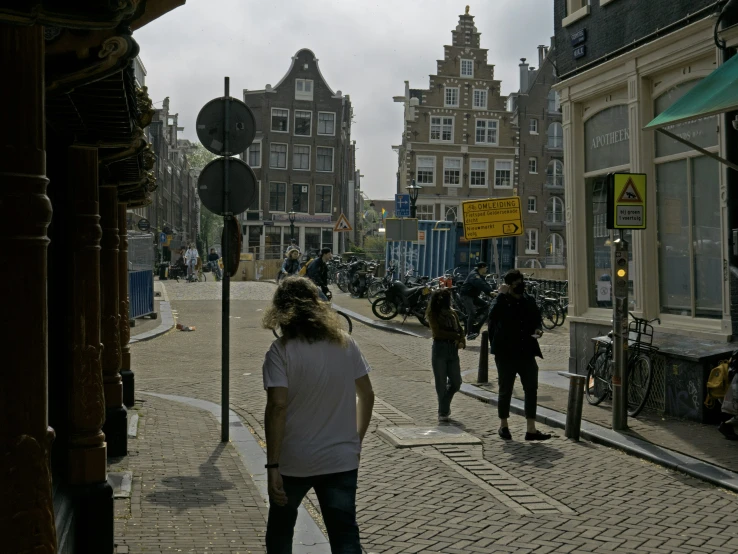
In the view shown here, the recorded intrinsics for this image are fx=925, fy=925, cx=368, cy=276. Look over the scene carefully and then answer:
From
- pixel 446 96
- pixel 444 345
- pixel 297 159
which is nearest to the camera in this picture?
pixel 444 345

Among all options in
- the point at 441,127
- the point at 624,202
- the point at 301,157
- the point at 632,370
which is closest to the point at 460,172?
the point at 441,127

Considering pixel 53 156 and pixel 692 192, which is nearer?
pixel 53 156

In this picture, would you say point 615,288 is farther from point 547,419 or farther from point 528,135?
point 528,135

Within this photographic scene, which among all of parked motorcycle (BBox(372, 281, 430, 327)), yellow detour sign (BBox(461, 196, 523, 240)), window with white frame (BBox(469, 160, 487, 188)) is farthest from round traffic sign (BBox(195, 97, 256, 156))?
window with white frame (BBox(469, 160, 487, 188))

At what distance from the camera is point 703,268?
11023mm

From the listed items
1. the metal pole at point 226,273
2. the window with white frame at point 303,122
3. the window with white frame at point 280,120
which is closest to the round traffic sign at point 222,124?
the metal pole at point 226,273

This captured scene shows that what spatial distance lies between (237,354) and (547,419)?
24.4 ft

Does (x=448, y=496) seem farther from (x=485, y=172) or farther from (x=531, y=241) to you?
(x=531, y=241)

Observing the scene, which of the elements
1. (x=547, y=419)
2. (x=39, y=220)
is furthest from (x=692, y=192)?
(x=39, y=220)

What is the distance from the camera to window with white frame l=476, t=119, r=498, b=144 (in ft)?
190

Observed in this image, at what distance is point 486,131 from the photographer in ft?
191

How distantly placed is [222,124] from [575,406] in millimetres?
4264

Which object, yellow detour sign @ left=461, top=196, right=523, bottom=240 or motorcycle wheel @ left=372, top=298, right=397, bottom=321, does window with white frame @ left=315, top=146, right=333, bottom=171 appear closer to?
motorcycle wheel @ left=372, top=298, right=397, bottom=321

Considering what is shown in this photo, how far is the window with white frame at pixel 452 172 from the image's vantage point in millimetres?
57125
